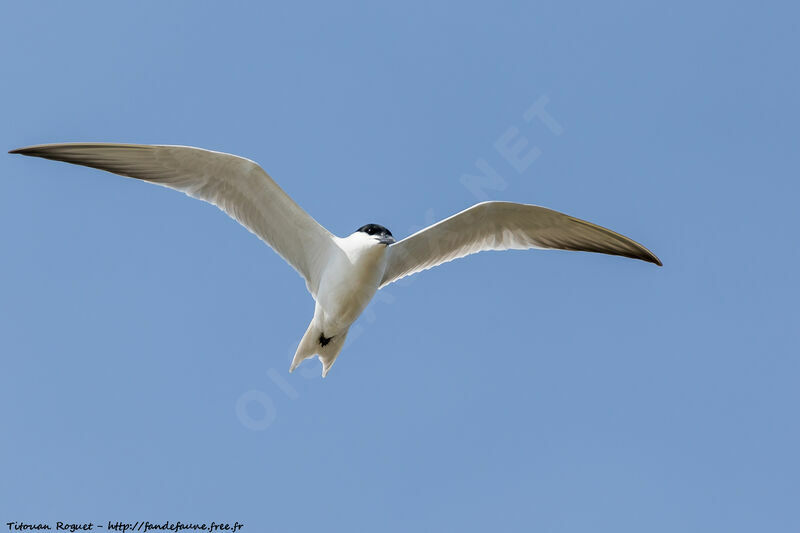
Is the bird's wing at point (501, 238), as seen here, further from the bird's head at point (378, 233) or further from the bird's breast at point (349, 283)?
the bird's breast at point (349, 283)

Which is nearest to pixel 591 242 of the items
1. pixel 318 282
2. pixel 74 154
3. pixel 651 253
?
pixel 651 253

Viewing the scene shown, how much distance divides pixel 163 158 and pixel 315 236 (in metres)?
2.03

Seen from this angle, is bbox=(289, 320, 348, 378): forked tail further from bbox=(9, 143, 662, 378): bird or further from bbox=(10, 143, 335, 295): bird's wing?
bbox=(10, 143, 335, 295): bird's wing

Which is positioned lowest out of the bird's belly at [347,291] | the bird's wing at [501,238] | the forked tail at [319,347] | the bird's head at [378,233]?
the forked tail at [319,347]

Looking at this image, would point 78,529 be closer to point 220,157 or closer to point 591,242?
point 220,157

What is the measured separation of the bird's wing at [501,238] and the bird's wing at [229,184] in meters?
1.08

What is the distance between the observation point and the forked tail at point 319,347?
1063cm

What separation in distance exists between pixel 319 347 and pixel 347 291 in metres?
1.09

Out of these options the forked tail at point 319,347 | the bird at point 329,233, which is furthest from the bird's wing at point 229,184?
the forked tail at point 319,347

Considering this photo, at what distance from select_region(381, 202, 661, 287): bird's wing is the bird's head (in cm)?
28

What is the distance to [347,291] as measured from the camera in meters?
10.1

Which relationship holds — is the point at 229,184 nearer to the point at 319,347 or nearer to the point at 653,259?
the point at 319,347

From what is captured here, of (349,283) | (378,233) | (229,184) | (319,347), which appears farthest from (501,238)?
(229,184)

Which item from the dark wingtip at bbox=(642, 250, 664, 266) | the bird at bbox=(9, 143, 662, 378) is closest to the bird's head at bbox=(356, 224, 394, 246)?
the bird at bbox=(9, 143, 662, 378)
